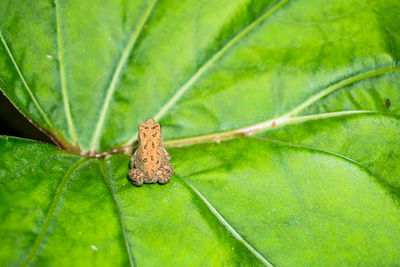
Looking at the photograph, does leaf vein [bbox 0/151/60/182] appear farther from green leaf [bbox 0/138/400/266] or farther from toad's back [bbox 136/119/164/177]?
toad's back [bbox 136/119/164/177]

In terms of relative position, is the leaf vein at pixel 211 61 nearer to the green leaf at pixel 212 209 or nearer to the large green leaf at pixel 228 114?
the large green leaf at pixel 228 114

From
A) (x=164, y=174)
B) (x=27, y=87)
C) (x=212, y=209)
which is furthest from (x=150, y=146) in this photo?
(x=27, y=87)

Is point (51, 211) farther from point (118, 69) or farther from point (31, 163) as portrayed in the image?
point (118, 69)

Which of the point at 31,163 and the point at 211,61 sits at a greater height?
the point at 211,61

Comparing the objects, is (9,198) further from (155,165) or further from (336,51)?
(336,51)

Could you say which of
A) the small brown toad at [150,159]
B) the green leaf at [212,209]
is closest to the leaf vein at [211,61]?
the small brown toad at [150,159]

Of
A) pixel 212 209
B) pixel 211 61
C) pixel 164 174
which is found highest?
pixel 211 61
